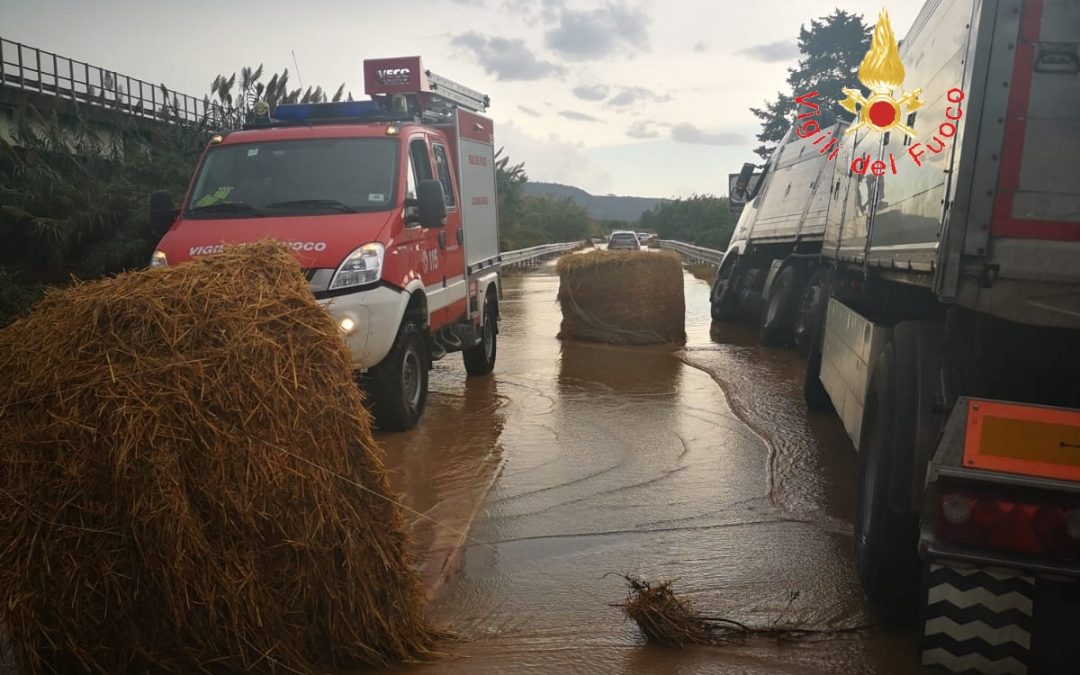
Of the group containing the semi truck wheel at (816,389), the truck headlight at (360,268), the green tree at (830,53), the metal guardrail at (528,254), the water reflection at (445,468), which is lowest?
the metal guardrail at (528,254)

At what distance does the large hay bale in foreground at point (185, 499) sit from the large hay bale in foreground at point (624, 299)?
964cm

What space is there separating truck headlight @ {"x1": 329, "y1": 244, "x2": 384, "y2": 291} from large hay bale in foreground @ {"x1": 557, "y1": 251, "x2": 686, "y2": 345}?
21.3 ft

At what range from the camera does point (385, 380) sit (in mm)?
7445

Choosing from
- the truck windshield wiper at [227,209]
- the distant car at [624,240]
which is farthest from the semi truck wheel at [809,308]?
the distant car at [624,240]

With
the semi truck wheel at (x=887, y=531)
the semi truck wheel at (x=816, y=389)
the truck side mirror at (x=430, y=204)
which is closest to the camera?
the semi truck wheel at (x=887, y=531)

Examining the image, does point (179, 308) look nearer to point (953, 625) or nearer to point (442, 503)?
point (442, 503)

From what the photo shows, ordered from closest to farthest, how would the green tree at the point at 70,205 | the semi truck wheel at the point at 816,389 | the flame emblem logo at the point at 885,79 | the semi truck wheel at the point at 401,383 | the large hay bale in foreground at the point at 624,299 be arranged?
the flame emblem logo at the point at 885,79 < the semi truck wheel at the point at 401,383 < the semi truck wheel at the point at 816,389 < the large hay bale in foreground at the point at 624,299 < the green tree at the point at 70,205

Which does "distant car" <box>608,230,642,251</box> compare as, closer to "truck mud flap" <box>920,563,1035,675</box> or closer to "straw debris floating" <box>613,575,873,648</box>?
"straw debris floating" <box>613,575,873,648</box>

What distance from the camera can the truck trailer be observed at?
316 centimetres

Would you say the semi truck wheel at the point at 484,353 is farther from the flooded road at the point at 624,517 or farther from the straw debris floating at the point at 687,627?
the straw debris floating at the point at 687,627

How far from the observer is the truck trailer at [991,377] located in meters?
3.16

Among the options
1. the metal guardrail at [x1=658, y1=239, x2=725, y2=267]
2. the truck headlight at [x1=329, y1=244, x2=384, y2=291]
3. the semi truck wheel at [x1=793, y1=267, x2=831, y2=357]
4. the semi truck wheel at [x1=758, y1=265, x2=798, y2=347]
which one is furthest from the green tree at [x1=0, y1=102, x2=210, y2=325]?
the metal guardrail at [x1=658, y1=239, x2=725, y2=267]

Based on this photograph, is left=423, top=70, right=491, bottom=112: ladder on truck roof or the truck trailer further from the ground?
left=423, top=70, right=491, bottom=112: ladder on truck roof

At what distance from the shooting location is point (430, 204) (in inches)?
310
